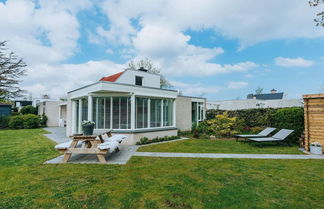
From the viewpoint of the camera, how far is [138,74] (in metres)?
14.6

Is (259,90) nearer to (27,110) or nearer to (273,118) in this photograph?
(273,118)

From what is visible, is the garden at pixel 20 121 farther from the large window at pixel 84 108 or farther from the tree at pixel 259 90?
the tree at pixel 259 90

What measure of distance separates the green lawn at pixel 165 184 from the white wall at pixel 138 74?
29.4 ft

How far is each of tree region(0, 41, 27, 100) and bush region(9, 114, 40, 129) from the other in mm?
4991

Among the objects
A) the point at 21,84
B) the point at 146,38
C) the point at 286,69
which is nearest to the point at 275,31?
the point at 286,69

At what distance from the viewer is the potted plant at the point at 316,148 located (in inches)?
276

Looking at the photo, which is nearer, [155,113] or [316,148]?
[316,148]

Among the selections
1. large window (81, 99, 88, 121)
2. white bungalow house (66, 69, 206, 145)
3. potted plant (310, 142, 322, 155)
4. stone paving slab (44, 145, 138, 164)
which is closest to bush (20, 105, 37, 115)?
white bungalow house (66, 69, 206, 145)

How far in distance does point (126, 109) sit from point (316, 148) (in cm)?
907

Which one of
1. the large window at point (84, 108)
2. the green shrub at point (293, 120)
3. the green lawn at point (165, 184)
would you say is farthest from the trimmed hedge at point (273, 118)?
the large window at point (84, 108)

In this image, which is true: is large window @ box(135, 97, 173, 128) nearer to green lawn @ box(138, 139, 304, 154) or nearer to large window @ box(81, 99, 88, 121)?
green lawn @ box(138, 139, 304, 154)

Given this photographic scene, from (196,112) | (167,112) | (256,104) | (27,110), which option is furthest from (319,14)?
(27,110)

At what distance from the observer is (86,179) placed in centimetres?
431

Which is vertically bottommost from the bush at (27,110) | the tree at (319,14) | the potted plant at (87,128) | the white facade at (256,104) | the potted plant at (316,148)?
the potted plant at (316,148)
